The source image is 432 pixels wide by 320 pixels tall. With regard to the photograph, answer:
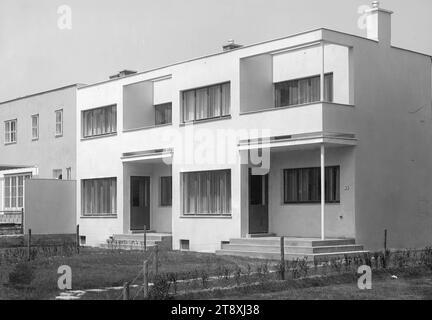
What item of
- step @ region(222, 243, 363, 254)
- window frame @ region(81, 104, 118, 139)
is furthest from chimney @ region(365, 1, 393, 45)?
window frame @ region(81, 104, 118, 139)

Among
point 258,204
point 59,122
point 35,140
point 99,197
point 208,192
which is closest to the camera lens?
point 258,204

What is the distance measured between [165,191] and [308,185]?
332 inches

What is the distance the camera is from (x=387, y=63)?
2666 centimetres

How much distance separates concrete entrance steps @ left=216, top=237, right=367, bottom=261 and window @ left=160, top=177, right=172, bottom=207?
7.15 metres

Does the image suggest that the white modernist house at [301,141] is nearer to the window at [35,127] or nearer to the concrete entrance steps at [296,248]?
the concrete entrance steps at [296,248]

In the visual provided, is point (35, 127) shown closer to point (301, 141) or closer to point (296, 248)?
point (301, 141)

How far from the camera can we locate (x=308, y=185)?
1075 inches

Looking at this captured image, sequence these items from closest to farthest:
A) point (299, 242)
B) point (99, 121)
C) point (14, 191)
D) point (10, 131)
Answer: point (299, 242) → point (99, 121) → point (14, 191) → point (10, 131)

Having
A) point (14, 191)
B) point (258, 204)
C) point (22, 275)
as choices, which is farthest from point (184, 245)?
point (14, 191)

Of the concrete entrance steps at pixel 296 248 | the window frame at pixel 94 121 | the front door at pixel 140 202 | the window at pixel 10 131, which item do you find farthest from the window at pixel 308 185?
the window at pixel 10 131

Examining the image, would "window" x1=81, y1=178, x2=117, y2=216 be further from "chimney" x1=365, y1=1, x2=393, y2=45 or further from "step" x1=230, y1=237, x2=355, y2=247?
"chimney" x1=365, y1=1, x2=393, y2=45

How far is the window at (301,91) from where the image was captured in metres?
26.6

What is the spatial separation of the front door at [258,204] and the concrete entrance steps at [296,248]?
60.9 inches
